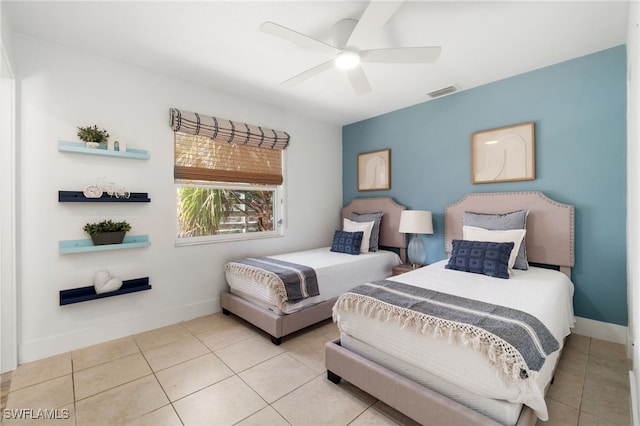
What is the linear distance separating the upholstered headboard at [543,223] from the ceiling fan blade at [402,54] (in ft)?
5.63

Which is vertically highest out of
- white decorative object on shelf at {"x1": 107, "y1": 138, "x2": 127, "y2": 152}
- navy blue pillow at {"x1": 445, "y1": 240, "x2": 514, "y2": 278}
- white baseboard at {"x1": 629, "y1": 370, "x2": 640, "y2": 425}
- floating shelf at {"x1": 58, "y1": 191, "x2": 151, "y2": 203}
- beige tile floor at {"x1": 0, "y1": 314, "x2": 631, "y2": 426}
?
white decorative object on shelf at {"x1": 107, "y1": 138, "x2": 127, "y2": 152}

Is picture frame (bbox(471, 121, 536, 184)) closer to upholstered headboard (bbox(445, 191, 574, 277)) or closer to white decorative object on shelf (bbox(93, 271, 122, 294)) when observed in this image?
upholstered headboard (bbox(445, 191, 574, 277))

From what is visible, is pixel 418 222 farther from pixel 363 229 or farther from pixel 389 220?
pixel 363 229

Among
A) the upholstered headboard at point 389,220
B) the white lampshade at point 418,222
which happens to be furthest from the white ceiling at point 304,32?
the upholstered headboard at point 389,220

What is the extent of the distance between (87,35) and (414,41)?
2543 millimetres

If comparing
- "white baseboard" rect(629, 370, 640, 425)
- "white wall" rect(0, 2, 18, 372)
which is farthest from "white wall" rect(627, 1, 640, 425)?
"white wall" rect(0, 2, 18, 372)

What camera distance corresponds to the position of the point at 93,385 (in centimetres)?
190

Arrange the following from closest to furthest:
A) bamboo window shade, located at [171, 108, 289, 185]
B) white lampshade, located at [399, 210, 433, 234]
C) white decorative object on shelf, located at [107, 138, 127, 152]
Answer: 1. white decorative object on shelf, located at [107, 138, 127, 152]
2. bamboo window shade, located at [171, 108, 289, 185]
3. white lampshade, located at [399, 210, 433, 234]

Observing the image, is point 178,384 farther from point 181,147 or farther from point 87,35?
point 87,35

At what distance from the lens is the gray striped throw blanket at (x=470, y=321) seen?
1.23m

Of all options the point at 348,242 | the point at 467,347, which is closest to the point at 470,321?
the point at 467,347

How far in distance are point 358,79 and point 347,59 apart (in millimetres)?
302

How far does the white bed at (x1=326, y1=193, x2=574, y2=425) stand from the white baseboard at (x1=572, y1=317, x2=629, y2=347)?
0.51m

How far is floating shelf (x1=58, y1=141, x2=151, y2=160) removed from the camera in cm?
228
